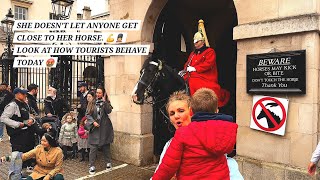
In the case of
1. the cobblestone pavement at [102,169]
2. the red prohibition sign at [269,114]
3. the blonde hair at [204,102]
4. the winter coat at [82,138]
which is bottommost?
the cobblestone pavement at [102,169]

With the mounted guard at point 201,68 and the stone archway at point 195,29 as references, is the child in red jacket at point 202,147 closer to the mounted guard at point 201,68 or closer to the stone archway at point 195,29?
the mounted guard at point 201,68

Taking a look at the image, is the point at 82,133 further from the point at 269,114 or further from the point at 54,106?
the point at 269,114

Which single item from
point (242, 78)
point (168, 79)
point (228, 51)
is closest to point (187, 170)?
point (168, 79)

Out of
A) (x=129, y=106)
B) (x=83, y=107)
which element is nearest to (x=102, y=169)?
(x=129, y=106)

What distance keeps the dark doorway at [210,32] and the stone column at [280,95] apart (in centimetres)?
264

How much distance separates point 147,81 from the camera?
5.22 m

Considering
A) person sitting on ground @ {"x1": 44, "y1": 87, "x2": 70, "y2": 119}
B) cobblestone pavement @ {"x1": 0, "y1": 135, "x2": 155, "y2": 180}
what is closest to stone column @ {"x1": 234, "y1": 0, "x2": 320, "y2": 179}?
cobblestone pavement @ {"x1": 0, "y1": 135, "x2": 155, "y2": 180}

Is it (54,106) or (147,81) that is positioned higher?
(147,81)

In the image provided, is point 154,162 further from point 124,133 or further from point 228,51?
point 228,51

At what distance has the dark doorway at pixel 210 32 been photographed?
8000 mm

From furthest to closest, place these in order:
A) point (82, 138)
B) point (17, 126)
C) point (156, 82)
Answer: point (82, 138), point (17, 126), point (156, 82)

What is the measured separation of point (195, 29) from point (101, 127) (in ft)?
15.3

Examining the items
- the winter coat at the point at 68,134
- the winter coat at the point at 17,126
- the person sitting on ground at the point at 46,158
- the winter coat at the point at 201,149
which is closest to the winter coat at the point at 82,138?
the winter coat at the point at 68,134

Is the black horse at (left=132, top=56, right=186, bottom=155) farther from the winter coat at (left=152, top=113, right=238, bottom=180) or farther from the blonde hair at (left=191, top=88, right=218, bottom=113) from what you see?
the winter coat at (left=152, top=113, right=238, bottom=180)
